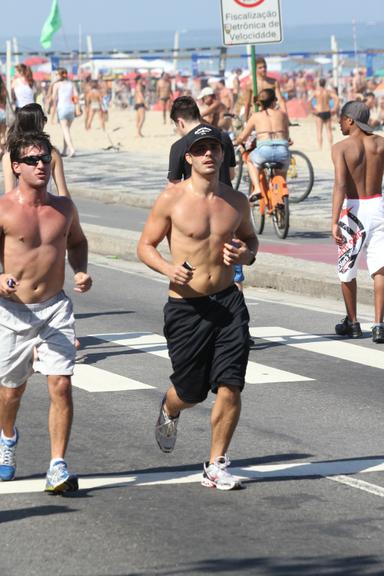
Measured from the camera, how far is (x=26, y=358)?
7.54m

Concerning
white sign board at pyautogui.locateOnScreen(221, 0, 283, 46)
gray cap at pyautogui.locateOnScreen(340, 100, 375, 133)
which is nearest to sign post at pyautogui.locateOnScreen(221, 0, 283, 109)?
white sign board at pyautogui.locateOnScreen(221, 0, 283, 46)

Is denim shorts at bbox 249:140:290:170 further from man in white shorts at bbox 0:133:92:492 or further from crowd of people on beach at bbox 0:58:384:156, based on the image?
man in white shorts at bbox 0:133:92:492

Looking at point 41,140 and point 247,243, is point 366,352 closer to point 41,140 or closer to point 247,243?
point 247,243

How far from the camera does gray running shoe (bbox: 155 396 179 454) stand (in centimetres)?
800

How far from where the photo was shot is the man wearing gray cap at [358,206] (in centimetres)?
1243

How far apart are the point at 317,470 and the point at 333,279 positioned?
7.45m

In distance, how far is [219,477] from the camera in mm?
7465

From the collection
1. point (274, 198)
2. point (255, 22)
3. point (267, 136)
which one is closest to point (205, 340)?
point (267, 136)

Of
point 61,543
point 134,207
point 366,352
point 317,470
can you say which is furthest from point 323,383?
point 134,207

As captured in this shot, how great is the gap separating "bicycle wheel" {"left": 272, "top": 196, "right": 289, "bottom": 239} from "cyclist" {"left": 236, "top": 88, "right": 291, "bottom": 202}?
14.0 inches

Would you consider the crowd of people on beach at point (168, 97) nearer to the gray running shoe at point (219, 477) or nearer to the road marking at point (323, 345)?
the road marking at point (323, 345)

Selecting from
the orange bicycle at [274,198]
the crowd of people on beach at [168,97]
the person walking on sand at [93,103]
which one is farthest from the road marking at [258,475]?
the person walking on sand at [93,103]

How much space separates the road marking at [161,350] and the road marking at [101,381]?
77 cm

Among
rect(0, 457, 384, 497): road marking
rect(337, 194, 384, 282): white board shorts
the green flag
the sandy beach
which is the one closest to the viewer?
rect(0, 457, 384, 497): road marking
